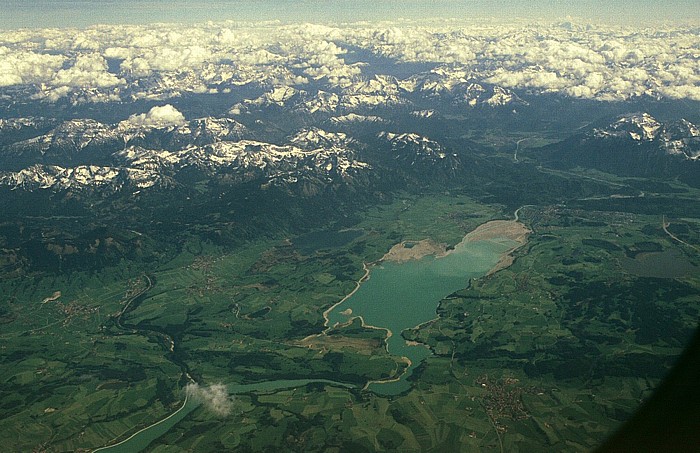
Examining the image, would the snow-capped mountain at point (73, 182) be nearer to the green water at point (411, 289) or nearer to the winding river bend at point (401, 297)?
the winding river bend at point (401, 297)

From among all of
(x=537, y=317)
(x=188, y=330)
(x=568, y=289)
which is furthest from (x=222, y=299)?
(x=568, y=289)

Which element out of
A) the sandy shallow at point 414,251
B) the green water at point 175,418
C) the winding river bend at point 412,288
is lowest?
the sandy shallow at point 414,251

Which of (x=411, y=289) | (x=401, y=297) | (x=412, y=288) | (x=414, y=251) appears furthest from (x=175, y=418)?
(x=414, y=251)

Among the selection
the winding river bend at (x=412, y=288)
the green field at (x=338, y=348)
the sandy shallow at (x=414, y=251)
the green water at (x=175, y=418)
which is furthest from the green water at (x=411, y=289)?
the green water at (x=175, y=418)

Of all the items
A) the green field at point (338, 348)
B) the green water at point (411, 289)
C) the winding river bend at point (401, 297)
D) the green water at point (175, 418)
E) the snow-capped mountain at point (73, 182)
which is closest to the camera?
the green water at point (175, 418)

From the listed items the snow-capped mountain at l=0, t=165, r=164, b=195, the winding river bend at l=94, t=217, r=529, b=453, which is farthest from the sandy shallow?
the snow-capped mountain at l=0, t=165, r=164, b=195

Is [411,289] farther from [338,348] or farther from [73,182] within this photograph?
[73,182]

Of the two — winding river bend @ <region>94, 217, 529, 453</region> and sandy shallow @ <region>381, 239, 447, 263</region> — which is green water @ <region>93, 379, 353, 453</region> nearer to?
winding river bend @ <region>94, 217, 529, 453</region>

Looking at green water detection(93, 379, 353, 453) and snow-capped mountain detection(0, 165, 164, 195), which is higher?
green water detection(93, 379, 353, 453)
